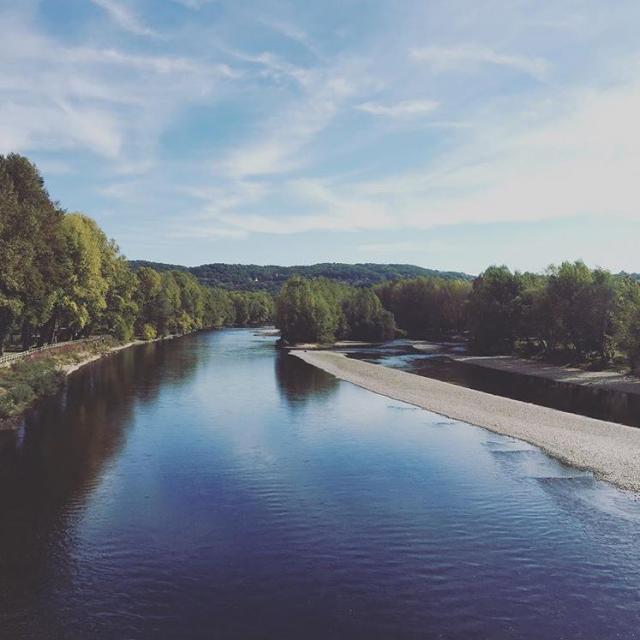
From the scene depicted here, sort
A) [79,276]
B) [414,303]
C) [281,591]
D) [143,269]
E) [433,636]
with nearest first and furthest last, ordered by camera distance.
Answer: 1. [433,636]
2. [281,591]
3. [79,276]
4. [143,269]
5. [414,303]

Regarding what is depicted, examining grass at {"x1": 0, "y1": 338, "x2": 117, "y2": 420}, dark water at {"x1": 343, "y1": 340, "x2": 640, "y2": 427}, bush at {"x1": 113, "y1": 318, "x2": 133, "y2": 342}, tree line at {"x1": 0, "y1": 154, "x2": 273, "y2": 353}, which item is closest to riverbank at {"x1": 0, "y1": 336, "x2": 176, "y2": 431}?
grass at {"x1": 0, "y1": 338, "x2": 117, "y2": 420}

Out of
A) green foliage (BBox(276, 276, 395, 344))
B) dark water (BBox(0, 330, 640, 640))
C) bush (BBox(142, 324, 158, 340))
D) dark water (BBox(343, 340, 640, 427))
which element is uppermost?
green foliage (BBox(276, 276, 395, 344))

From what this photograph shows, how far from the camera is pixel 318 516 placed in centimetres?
2466

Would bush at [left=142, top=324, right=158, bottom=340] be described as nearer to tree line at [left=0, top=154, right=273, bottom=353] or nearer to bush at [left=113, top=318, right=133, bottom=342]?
tree line at [left=0, top=154, right=273, bottom=353]

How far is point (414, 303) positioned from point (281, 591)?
145986 mm

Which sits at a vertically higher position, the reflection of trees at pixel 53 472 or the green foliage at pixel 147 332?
the green foliage at pixel 147 332

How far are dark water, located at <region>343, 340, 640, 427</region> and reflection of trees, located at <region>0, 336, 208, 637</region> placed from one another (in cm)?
3226

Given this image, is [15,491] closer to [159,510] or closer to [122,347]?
[159,510]

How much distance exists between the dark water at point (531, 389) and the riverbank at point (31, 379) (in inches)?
1600

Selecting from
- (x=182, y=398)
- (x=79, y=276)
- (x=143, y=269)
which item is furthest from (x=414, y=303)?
(x=182, y=398)

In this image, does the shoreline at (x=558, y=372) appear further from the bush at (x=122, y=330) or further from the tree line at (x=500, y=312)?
the bush at (x=122, y=330)

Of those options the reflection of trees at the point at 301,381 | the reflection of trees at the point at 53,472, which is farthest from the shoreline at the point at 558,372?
the reflection of trees at the point at 53,472

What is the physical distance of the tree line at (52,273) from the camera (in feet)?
164

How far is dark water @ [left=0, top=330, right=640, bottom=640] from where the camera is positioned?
56.0 feet
